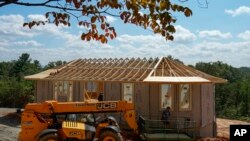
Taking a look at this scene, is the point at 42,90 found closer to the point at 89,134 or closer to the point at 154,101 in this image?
the point at 154,101

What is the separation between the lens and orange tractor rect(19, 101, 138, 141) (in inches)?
576

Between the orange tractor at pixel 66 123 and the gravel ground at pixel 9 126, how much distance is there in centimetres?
290

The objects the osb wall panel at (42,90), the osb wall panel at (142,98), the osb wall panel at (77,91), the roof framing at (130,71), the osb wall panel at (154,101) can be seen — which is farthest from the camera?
the osb wall panel at (42,90)

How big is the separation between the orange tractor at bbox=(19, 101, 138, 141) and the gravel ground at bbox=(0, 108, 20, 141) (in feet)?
9.51

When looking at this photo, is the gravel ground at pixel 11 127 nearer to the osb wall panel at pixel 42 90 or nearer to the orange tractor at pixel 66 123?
the osb wall panel at pixel 42 90

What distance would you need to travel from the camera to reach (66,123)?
48.9ft

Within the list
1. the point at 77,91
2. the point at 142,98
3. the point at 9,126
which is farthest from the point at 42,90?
the point at 142,98

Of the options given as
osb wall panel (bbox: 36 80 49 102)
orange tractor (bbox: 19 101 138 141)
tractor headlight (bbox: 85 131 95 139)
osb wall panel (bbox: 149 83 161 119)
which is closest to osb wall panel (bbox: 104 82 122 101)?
osb wall panel (bbox: 149 83 161 119)

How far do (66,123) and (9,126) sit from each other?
754 centimetres

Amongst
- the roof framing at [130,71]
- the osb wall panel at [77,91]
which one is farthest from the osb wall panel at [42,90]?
the osb wall panel at [77,91]

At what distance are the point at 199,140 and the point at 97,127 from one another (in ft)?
17.6

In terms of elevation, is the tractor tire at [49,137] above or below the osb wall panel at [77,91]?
below

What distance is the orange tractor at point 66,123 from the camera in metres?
14.6

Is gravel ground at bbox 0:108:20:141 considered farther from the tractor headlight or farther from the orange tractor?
the tractor headlight
